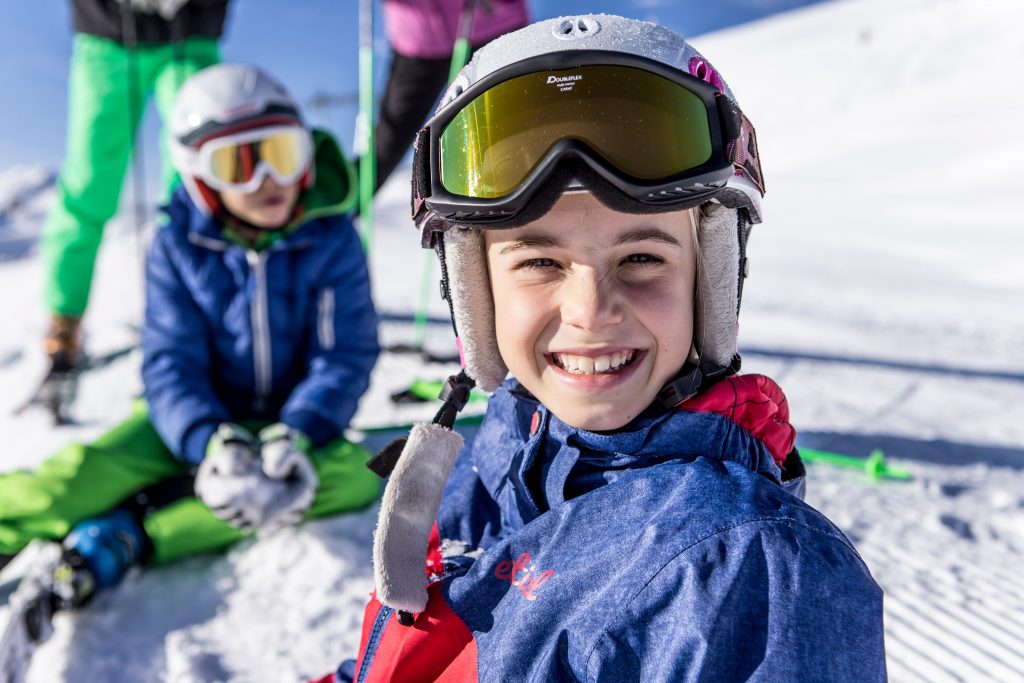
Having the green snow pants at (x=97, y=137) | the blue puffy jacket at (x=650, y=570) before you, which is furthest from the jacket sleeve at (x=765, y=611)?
the green snow pants at (x=97, y=137)

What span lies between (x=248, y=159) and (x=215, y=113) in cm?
22

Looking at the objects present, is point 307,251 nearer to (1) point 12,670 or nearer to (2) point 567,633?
(1) point 12,670

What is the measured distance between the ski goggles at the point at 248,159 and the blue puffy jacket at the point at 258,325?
18cm

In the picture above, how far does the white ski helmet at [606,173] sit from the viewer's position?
3.82 feet

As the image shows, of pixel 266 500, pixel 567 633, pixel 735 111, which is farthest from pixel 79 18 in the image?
pixel 567 633

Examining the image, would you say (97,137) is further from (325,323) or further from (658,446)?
(658,446)

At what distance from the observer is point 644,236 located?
1.20m

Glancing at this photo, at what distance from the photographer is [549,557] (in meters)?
1.16

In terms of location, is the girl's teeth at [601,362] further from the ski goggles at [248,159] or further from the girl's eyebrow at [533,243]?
the ski goggles at [248,159]

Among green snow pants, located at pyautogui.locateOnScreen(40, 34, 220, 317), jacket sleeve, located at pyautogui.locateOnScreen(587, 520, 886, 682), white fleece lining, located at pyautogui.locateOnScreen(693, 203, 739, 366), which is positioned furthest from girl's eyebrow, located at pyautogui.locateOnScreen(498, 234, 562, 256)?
green snow pants, located at pyautogui.locateOnScreen(40, 34, 220, 317)

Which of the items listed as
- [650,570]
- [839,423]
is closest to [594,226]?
[650,570]

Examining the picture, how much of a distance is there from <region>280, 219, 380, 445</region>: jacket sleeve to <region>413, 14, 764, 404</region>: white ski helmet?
158cm

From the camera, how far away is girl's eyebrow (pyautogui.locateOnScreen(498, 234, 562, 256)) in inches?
48.2

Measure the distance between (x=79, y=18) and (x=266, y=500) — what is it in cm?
285
